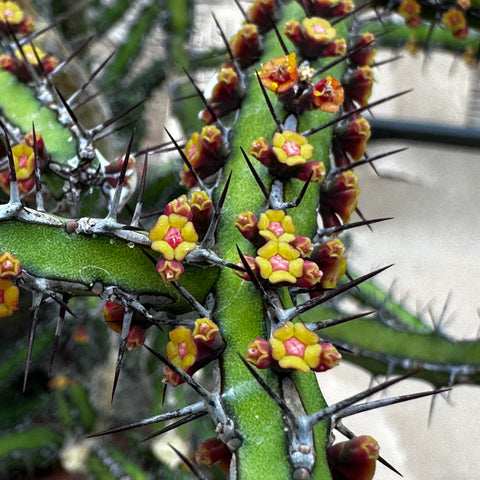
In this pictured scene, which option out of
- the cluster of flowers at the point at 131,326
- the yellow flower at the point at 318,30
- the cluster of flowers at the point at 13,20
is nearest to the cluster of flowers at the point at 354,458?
the cluster of flowers at the point at 131,326

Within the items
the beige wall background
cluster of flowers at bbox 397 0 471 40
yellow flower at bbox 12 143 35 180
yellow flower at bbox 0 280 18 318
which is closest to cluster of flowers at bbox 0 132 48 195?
yellow flower at bbox 12 143 35 180

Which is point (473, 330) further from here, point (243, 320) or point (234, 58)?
point (243, 320)

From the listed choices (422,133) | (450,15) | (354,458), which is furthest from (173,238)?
(422,133)

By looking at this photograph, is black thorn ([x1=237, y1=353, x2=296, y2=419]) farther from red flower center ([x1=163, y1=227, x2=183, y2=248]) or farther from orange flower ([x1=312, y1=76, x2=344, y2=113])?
orange flower ([x1=312, y1=76, x2=344, y2=113])

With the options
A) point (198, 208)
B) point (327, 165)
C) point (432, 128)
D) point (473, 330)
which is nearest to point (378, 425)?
point (473, 330)

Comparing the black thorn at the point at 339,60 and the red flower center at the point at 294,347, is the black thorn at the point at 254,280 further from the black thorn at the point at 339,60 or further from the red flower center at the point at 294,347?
the black thorn at the point at 339,60

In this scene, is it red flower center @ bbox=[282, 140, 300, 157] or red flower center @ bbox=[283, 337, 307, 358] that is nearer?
red flower center @ bbox=[283, 337, 307, 358]
